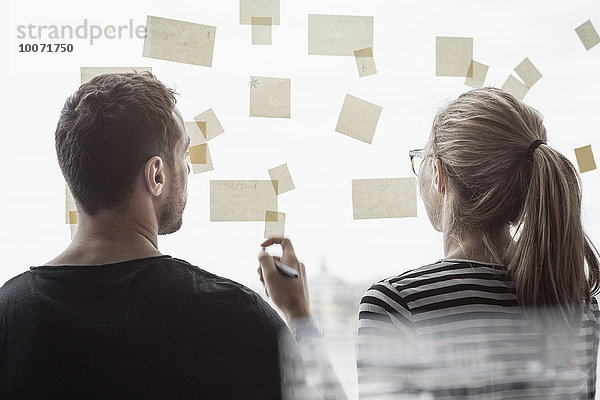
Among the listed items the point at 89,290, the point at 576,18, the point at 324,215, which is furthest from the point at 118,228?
the point at 576,18

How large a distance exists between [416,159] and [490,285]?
0.90ft

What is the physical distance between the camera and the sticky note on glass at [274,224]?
110 centimetres

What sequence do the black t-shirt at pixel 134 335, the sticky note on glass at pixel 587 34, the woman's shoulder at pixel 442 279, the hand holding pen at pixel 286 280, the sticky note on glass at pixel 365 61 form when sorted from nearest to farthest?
the black t-shirt at pixel 134 335 → the woman's shoulder at pixel 442 279 → the hand holding pen at pixel 286 280 → the sticky note on glass at pixel 365 61 → the sticky note on glass at pixel 587 34

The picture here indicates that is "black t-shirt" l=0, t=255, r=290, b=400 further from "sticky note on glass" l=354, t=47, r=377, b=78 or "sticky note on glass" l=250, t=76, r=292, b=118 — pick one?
"sticky note on glass" l=354, t=47, r=377, b=78

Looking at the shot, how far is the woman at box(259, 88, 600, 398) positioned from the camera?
942 mm

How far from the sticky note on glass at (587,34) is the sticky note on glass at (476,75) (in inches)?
8.4

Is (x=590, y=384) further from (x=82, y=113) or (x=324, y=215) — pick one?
(x=82, y=113)

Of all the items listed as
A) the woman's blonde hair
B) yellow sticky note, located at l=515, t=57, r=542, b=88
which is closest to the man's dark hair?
the woman's blonde hair

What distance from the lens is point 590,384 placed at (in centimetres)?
105

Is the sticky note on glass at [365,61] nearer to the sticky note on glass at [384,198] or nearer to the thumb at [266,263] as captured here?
the sticky note on glass at [384,198]

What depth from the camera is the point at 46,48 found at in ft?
3.50

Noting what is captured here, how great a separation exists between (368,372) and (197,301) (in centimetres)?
32
